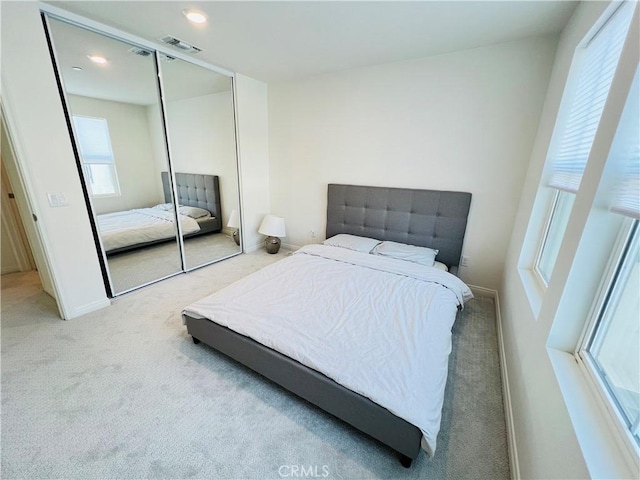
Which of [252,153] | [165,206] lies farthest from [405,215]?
[165,206]

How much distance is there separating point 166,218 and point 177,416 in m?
2.33

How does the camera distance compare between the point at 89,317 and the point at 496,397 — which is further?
the point at 89,317

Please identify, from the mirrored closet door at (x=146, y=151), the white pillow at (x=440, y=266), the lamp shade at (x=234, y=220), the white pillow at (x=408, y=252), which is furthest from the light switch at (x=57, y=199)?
the white pillow at (x=440, y=266)

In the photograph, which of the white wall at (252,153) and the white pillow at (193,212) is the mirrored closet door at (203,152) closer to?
the white pillow at (193,212)

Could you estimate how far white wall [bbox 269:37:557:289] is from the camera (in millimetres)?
2359

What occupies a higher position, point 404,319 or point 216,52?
point 216,52

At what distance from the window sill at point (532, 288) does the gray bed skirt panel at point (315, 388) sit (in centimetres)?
94

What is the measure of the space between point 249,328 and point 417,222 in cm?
215

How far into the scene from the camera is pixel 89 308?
2.39 meters

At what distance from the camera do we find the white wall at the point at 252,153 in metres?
3.50

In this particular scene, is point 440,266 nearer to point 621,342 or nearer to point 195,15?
point 621,342

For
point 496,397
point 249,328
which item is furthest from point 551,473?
point 249,328

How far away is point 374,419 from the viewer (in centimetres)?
124

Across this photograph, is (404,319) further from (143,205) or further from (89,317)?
(143,205)
